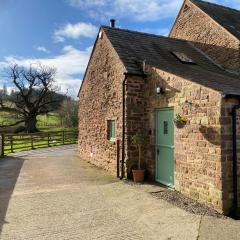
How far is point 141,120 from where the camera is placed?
36.5 ft

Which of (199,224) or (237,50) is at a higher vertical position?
(237,50)

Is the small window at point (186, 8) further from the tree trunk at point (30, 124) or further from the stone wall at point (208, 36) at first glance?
the tree trunk at point (30, 124)

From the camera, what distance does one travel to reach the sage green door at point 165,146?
961 centimetres

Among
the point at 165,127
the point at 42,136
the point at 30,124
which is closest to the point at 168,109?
the point at 165,127

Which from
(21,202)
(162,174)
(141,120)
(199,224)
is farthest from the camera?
(141,120)

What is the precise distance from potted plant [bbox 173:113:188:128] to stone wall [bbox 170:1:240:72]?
6.11m

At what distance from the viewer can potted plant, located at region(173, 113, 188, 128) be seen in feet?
28.6

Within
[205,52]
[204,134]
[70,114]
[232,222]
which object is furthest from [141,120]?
[70,114]

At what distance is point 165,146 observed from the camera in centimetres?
991

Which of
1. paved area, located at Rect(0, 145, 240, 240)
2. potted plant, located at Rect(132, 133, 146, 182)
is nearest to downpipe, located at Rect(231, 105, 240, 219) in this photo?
paved area, located at Rect(0, 145, 240, 240)

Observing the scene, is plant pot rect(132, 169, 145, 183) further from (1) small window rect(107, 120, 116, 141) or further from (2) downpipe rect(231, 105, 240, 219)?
(2) downpipe rect(231, 105, 240, 219)

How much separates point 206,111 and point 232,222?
8.57 ft

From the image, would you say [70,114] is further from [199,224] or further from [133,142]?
[199,224]

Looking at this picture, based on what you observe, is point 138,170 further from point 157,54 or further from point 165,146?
point 157,54
